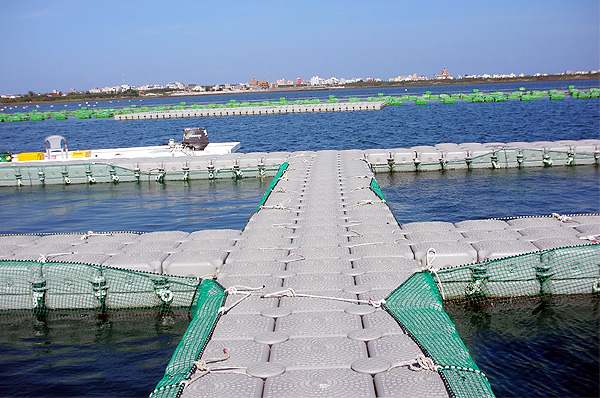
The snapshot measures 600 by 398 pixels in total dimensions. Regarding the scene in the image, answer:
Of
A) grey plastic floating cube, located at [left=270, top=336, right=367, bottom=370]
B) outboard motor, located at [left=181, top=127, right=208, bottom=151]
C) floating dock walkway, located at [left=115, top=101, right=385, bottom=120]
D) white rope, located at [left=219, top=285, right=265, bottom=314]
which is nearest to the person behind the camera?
grey plastic floating cube, located at [left=270, top=336, right=367, bottom=370]

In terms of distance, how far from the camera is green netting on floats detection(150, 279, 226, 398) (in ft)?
18.6

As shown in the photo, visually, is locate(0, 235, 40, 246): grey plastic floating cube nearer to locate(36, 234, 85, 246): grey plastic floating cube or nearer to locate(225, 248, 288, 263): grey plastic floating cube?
locate(36, 234, 85, 246): grey plastic floating cube

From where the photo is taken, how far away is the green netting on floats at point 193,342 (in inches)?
223

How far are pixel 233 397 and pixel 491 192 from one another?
18.1m

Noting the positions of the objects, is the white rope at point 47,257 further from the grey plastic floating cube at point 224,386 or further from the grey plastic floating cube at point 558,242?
the grey plastic floating cube at point 558,242

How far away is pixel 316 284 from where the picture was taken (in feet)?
27.7

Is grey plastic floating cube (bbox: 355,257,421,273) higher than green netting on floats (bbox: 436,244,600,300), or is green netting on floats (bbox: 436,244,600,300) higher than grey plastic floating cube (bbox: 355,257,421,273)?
grey plastic floating cube (bbox: 355,257,421,273)

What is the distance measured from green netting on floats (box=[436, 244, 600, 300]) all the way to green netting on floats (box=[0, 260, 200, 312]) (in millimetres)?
5160

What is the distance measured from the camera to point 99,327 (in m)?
10.3

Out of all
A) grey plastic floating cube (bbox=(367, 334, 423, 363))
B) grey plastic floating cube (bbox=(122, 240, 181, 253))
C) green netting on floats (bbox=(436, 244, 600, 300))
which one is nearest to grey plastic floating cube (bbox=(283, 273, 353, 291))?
grey plastic floating cube (bbox=(367, 334, 423, 363))

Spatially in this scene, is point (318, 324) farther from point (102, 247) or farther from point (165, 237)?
point (102, 247)

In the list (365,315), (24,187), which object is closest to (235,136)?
(24,187)

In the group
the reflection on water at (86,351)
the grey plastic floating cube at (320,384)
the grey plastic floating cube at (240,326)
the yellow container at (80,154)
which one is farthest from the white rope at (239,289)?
the yellow container at (80,154)

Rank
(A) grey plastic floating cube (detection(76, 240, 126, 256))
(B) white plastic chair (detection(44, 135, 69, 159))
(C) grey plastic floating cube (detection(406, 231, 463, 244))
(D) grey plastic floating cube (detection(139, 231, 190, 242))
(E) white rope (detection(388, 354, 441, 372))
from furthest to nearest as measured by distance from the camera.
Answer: (B) white plastic chair (detection(44, 135, 69, 159)) < (D) grey plastic floating cube (detection(139, 231, 190, 242)) < (A) grey plastic floating cube (detection(76, 240, 126, 256)) < (C) grey plastic floating cube (detection(406, 231, 463, 244)) < (E) white rope (detection(388, 354, 441, 372))
